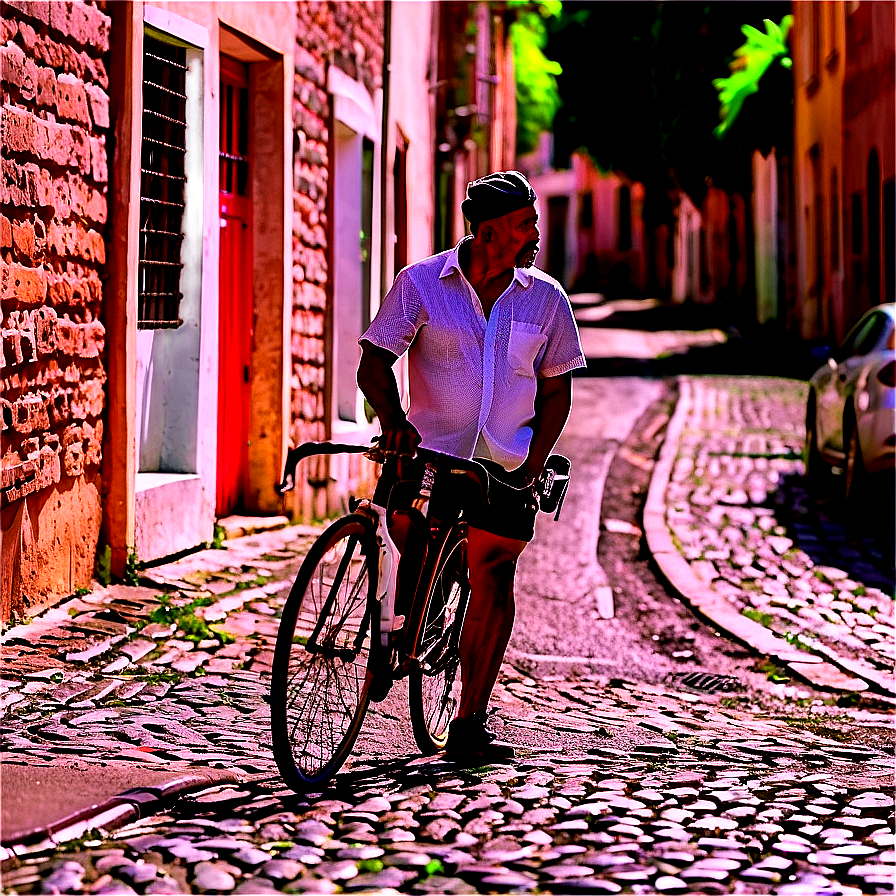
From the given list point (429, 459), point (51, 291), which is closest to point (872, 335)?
point (51, 291)

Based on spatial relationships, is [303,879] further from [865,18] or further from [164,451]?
[865,18]

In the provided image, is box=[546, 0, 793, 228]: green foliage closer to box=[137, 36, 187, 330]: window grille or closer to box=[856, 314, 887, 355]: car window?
box=[856, 314, 887, 355]: car window

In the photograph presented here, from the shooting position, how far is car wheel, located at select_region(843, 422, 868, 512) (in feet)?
41.4

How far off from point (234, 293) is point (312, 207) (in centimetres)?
139

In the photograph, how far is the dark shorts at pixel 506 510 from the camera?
562 cm

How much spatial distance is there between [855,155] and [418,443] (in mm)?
20565

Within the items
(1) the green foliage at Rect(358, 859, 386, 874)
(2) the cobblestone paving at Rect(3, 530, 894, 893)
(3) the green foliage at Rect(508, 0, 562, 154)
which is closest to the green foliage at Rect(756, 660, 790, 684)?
(2) the cobblestone paving at Rect(3, 530, 894, 893)

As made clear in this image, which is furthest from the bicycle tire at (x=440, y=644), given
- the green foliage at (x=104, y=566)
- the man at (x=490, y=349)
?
the green foliage at (x=104, y=566)

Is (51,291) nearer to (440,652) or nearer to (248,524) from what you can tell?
(440,652)

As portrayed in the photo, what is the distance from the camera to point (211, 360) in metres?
10.2

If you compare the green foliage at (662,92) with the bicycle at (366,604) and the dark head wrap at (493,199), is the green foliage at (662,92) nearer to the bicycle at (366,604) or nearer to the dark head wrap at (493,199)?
the dark head wrap at (493,199)

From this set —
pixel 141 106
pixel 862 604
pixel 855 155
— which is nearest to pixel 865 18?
pixel 855 155

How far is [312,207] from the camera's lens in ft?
41.0

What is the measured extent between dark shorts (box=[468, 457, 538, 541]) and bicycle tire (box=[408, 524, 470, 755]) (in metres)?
0.09
